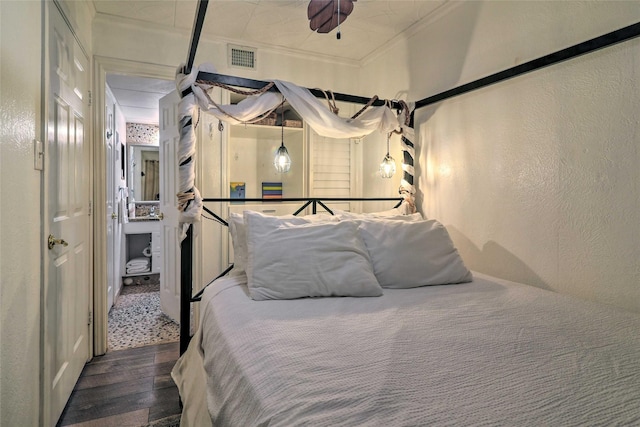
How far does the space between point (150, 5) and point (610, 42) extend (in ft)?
8.78

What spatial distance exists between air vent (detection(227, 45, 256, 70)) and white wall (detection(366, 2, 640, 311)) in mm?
1428

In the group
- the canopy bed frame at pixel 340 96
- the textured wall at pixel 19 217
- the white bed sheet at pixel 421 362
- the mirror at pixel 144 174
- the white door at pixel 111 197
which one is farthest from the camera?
the mirror at pixel 144 174

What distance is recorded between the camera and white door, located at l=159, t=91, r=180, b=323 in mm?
3045

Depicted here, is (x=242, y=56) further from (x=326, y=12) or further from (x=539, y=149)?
(x=539, y=149)

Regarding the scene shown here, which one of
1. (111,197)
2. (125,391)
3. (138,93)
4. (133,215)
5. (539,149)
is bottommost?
(125,391)

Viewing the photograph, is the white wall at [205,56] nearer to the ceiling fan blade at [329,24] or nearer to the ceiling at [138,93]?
the ceiling at [138,93]

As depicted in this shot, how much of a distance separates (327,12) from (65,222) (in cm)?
180

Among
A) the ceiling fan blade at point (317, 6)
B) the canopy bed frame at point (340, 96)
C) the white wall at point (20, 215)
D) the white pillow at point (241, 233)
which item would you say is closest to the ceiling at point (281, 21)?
the ceiling fan blade at point (317, 6)

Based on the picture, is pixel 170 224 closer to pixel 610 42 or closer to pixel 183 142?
pixel 183 142

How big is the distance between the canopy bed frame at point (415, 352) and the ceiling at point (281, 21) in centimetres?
104

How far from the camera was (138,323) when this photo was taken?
10.5ft

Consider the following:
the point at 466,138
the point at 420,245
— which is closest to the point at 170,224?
the point at 420,245

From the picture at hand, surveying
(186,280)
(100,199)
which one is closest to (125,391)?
(186,280)

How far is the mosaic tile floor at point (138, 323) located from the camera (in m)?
2.83
